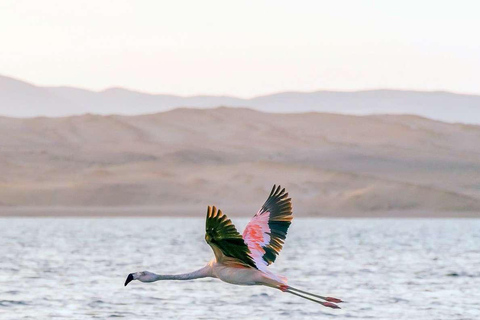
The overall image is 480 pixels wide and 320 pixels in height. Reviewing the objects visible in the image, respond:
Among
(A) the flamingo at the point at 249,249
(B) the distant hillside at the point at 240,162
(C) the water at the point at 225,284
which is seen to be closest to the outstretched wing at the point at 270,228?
(A) the flamingo at the point at 249,249

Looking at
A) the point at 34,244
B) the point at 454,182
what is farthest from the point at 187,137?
the point at 34,244

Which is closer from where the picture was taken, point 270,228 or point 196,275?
point 196,275

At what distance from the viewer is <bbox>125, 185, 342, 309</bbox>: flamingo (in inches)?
635

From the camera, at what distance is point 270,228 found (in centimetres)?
1847

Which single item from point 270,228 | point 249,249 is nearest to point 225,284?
point 270,228

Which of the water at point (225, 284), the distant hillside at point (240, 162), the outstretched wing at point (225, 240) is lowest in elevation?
the water at point (225, 284)

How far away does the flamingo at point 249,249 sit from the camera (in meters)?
16.1

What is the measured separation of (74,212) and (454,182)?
3468cm

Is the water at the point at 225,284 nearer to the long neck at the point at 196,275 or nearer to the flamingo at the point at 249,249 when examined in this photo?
the flamingo at the point at 249,249

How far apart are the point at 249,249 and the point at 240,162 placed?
101 metres

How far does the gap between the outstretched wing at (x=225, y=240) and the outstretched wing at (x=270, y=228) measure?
96 cm

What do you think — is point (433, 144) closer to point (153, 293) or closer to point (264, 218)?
point (153, 293)

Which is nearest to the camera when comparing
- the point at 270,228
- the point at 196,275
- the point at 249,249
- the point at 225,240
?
the point at 225,240

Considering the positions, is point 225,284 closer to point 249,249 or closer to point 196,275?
point 249,249
